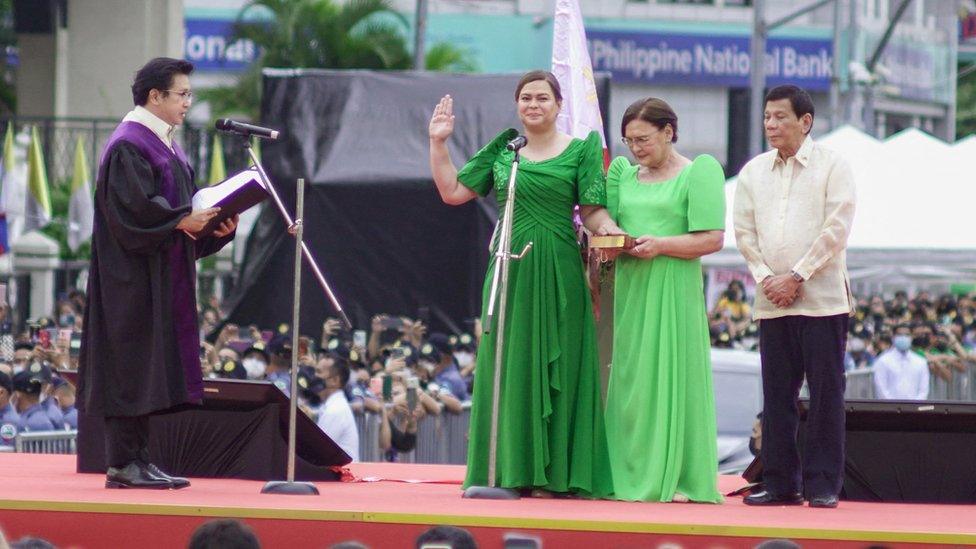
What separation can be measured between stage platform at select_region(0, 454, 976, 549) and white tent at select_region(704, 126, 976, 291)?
36.0 feet

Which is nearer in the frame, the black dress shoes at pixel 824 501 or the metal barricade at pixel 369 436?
the black dress shoes at pixel 824 501

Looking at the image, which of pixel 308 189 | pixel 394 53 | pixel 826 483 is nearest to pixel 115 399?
pixel 826 483

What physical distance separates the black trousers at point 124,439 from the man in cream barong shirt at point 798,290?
2.47 meters

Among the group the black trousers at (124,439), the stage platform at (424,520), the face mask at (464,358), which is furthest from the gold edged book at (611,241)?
the face mask at (464,358)

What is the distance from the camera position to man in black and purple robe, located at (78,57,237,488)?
7027 mm

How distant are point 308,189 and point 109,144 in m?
8.30

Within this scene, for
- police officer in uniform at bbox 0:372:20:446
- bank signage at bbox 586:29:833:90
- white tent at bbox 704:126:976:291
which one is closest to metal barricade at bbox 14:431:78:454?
police officer in uniform at bbox 0:372:20:446

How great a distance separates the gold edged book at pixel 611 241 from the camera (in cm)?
713

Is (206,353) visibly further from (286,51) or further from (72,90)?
(286,51)

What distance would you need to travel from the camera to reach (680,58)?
4388cm

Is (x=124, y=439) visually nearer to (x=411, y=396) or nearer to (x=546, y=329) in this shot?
(x=546, y=329)

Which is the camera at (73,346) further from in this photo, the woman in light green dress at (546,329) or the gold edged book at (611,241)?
the gold edged book at (611,241)

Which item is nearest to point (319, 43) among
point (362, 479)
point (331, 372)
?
point (331, 372)

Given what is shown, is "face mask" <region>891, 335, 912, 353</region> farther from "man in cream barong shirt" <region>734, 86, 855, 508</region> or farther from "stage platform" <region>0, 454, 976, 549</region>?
"stage platform" <region>0, 454, 976, 549</region>
